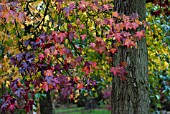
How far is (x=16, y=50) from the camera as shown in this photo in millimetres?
3549

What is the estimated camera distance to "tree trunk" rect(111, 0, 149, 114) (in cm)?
388

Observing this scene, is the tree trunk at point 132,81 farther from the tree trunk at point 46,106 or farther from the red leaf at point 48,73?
the tree trunk at point 46,106

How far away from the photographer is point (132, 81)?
152 inches

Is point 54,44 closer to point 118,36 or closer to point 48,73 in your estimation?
point 48,73

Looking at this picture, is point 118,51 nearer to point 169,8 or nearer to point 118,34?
point 118,34

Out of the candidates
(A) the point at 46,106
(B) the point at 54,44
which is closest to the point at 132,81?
(B) the point at 54,44

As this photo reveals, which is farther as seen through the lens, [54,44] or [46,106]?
[46,106]

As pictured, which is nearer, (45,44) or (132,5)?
(45,44)

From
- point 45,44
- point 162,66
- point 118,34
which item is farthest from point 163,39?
point 45,44

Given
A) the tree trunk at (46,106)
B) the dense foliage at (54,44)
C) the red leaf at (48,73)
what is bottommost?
the tree trunk at (46,106)

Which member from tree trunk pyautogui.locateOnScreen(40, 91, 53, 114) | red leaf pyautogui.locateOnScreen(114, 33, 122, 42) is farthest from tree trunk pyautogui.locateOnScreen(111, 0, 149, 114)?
tree trunk pyautogui.locateOnScreen(40, 91, 53, 114)

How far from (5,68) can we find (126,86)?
1437mm

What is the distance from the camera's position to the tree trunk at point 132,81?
3875mm

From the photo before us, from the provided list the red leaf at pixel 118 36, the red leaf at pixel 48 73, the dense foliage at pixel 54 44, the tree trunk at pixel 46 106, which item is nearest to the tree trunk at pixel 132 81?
the dense foliage at pixel 54 44
